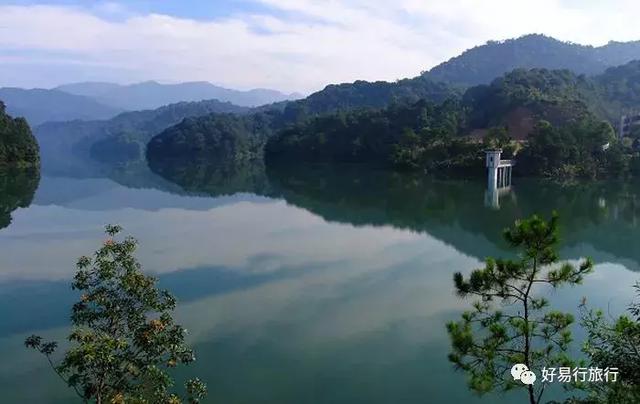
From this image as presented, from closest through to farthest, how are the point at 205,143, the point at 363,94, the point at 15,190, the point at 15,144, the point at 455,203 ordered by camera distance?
the point at 455,203, the point at 15,190, the point at 15,144, the point at 205,143, the point at 363,94

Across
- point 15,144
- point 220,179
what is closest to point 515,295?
point 220,179

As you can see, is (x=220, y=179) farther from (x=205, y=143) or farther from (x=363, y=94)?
(x=363, y=94)

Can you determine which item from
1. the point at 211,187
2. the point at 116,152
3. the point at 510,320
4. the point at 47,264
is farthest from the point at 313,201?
the point at 116,152

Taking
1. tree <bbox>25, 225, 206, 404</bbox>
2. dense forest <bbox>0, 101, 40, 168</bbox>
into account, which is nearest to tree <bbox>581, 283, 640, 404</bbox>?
tree <bbox>25, 225, 206, 404</bbox>

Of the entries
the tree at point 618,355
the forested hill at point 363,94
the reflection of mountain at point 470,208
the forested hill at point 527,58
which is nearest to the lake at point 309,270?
the reflection of mountain at point 470,208

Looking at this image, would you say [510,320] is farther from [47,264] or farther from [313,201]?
[313,201]
